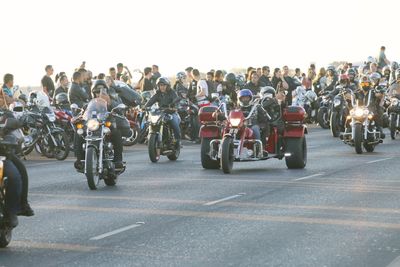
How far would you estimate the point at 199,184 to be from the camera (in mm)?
18891

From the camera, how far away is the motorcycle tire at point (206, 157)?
22.0 meters

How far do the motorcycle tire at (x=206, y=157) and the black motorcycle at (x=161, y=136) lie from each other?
2.49 metres

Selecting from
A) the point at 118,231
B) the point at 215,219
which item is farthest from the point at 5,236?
the point at 215,219

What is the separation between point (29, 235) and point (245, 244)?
241 cm

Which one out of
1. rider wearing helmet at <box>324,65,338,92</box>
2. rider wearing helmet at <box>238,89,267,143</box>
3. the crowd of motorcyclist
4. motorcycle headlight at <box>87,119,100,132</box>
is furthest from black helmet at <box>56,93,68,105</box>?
rider wearing helmet at <box>324,65,338,92</box>

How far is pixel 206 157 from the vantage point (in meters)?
22.0

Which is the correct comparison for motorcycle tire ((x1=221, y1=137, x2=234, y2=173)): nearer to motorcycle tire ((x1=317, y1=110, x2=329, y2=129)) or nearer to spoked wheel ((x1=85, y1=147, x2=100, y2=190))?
spoked wheel ((x1=85, y1=147, x2=100, y2=190))

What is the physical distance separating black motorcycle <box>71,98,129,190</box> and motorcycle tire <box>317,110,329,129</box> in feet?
73.2

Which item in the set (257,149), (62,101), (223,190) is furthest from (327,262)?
(62,101)

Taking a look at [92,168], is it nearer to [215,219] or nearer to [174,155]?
[215,219]

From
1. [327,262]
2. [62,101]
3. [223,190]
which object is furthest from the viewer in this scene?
[62,101]

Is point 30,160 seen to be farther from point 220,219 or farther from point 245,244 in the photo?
point 245,244

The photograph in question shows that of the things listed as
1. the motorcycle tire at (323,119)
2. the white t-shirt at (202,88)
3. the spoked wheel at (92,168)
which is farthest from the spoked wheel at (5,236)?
the motorcycle tire at (323,119)

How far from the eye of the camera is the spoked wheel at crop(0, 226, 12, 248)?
37.1ft
